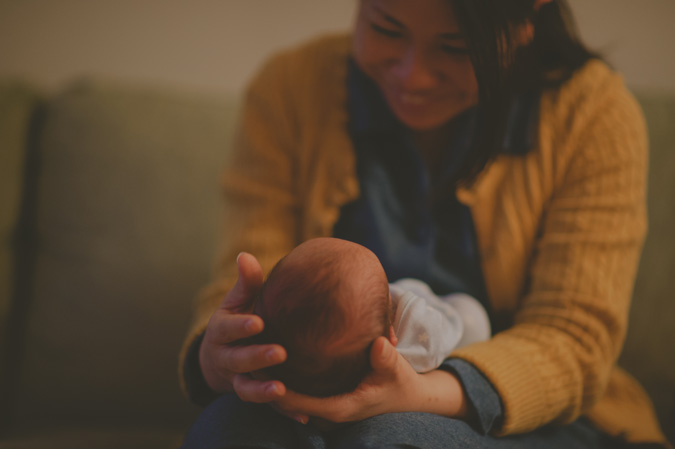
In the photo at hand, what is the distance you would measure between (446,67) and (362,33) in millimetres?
121

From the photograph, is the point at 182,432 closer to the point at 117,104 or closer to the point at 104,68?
the point at 117,104

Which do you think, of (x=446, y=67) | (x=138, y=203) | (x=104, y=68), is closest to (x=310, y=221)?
(x=446, y=67)

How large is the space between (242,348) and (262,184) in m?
0.38

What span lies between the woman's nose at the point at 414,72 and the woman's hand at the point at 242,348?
30cm

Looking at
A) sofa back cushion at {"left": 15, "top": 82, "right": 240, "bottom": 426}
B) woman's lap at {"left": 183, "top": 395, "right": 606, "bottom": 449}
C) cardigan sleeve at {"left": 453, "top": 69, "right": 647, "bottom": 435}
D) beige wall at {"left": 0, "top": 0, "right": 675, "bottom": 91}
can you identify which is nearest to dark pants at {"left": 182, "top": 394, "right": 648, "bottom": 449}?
woman's lap at {"left": 183, "top": 395, "right": 606, "bottom": 449}

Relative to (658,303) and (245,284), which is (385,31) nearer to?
(245,284)

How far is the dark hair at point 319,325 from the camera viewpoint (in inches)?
18.3

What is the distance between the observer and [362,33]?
678 millimetres

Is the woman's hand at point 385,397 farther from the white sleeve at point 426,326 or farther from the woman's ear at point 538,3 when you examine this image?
the woman's ear at point 538,3

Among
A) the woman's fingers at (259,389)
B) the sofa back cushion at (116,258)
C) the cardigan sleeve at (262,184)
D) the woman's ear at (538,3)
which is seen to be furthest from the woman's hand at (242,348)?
the sofa back cushion at (116,258)

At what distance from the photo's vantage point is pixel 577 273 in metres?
0.69

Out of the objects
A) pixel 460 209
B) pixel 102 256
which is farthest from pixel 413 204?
pixel 102 256

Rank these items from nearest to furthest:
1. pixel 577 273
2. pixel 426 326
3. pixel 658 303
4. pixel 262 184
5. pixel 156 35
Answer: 1. pixel 426 326
2. pixel 577 273
3. pixel 262 184
4. pixel 658 303
5. pixel 156 35

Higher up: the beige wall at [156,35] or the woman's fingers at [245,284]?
the beige wall at [156,35]
